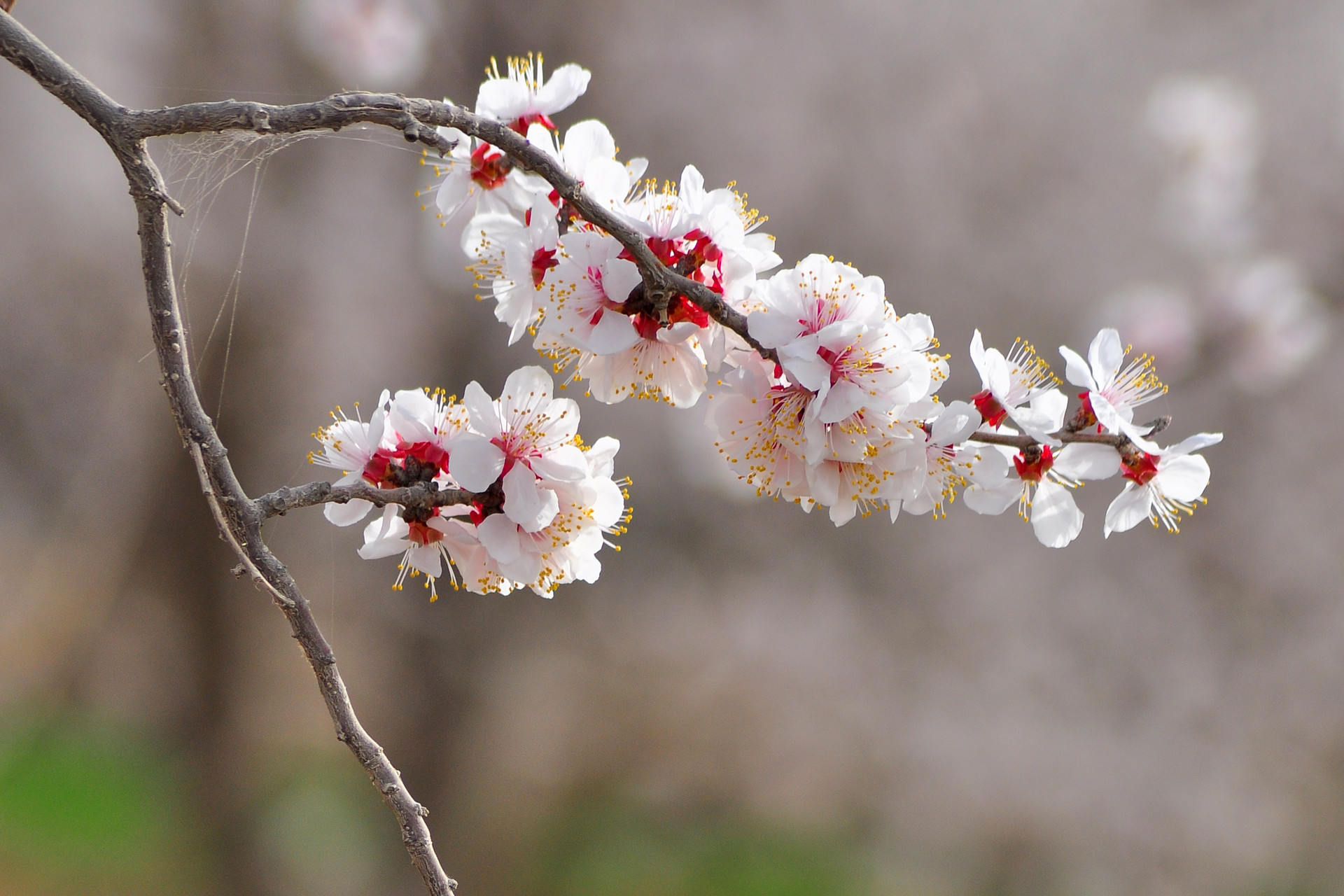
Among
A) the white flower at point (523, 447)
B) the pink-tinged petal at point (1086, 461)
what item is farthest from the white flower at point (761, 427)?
the pink-tinged petal at point (1086, 461)

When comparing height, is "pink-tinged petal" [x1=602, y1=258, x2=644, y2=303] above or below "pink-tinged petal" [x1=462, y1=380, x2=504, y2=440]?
above

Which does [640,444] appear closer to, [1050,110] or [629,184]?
[1050,110]

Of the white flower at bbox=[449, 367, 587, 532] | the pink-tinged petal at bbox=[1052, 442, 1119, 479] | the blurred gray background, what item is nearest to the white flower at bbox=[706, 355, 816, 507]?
the white flower at bbox=[449, 367, 587, 532]

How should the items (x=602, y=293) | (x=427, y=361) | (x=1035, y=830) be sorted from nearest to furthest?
1. (x=602, y=293)
2. (x=427, y=361)
3. (x=1035, y=830)

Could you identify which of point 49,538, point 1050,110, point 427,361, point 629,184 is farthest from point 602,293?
point 49,538

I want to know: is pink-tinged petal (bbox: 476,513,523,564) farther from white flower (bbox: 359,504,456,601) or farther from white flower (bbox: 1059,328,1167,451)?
white flower (bbox: 1059,328,1167,451)

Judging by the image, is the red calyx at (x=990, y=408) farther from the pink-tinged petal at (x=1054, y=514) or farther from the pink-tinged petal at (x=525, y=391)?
the pink-tinged petal at (x=525, y=391)
